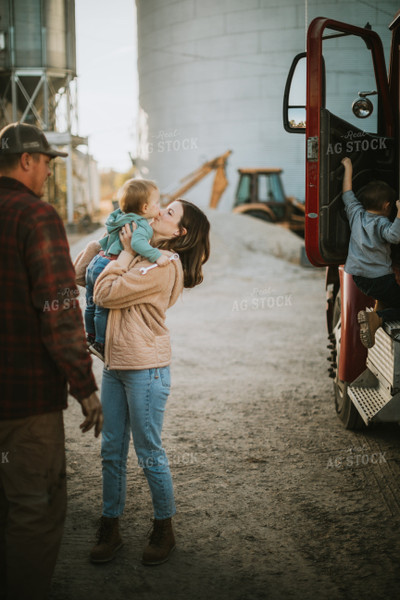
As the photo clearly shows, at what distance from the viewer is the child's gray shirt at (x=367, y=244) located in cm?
436

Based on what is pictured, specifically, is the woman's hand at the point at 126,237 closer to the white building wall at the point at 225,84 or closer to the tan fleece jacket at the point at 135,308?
the tan fleece jacket at the point at 135,308

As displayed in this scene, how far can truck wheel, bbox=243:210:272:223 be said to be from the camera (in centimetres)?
2253

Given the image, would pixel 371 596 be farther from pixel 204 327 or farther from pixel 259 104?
pixel 259 104

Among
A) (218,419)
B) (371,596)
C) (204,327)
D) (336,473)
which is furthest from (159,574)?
(204,327)

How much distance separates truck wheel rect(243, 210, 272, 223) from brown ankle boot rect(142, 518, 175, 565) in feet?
64.3

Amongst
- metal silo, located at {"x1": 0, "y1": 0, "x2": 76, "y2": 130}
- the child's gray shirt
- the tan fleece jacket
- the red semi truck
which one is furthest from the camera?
metal silo, located at {"x1": 0, "y1": 0, "x2": 76, "y2": 130}

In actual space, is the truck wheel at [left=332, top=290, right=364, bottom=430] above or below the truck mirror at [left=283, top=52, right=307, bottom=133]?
below

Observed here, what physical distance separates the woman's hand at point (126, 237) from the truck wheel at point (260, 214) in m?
19.5

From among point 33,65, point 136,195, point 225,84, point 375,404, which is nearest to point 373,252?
point 375,404

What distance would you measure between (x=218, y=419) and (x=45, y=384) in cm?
325

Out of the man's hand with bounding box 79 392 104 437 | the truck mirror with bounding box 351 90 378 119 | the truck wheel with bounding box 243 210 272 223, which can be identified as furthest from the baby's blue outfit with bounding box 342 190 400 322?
the truck wheel with bounding box 243 210 272 223

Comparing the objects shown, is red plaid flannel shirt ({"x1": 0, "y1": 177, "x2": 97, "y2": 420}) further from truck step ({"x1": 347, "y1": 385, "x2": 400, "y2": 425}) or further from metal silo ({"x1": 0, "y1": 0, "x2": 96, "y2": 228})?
metal silo ({"x1": 0, "y1": 0, "x2": 96, "y2": 228})

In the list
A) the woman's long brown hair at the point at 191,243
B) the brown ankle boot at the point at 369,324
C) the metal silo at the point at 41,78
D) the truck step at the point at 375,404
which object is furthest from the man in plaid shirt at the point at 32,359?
the metal silo at the point at 41,78

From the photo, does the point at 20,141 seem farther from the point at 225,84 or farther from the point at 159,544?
the point at 225,84
